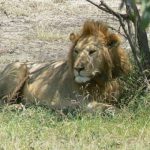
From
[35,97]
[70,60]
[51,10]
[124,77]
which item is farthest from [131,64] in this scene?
[51,10]

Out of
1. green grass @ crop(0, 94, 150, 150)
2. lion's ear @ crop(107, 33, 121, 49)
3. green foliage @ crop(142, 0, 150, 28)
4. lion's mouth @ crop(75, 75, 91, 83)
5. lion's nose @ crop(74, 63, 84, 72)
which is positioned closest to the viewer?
green foliage @ crop(142, 0, 150, 28)

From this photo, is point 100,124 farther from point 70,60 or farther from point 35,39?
point 35,39

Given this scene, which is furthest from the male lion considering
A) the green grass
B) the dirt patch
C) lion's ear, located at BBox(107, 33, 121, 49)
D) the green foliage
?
the green foliage

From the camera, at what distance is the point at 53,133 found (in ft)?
15.2

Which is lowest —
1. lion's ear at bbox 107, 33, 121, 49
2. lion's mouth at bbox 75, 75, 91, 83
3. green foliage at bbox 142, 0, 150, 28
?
lion's mouth at bbox 75, 75, 91, 83

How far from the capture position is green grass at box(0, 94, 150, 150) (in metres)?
4.20

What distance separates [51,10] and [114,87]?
6.75m

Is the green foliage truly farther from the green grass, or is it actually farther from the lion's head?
the lion's head

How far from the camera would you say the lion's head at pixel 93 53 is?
551 cm

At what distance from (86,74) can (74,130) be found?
3.10 feet

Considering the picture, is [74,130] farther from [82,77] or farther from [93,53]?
[93,53]

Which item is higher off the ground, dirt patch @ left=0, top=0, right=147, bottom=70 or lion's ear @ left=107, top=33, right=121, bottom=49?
lion's ear @ left=107, top=33, right=121, bottom=49

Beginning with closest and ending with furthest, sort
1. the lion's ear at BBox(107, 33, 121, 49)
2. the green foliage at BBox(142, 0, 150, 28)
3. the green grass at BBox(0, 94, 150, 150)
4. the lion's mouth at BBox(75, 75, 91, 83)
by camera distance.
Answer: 1. the green foliage at BBox(142, 0, 150, 28)
2. the green grass at BBox(0, 94, 150, 150)
3. the lion's mouth at BBox(75, 75, 91, 83)
4. the lion's ear at BBox(107, 33, 121, 49)

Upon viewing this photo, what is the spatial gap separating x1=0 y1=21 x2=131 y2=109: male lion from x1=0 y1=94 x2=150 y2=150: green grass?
0.43m
